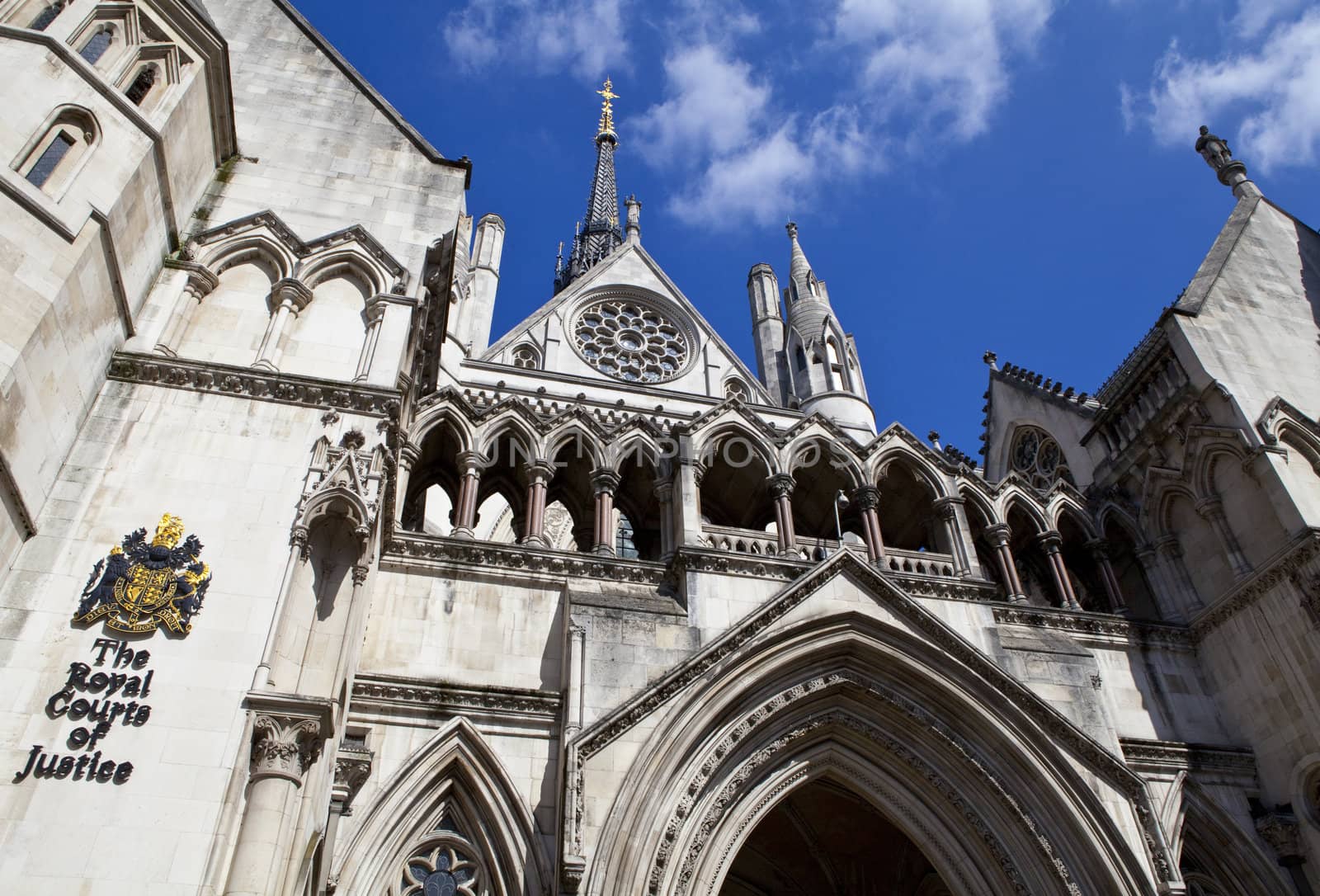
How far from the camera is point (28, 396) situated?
8.44m

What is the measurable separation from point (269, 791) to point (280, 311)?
20.1ft

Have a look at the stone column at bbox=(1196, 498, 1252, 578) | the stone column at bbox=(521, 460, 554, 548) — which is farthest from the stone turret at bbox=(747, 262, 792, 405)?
the stone column at bbox=(521, 460, 554, 548)

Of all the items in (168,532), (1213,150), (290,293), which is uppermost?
(1213,150)

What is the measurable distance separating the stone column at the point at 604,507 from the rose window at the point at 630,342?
10.3 meters

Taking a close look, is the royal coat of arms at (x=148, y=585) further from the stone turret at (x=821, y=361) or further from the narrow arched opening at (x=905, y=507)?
the stone turret at (x=821, y=361)

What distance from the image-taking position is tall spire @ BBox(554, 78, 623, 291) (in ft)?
185

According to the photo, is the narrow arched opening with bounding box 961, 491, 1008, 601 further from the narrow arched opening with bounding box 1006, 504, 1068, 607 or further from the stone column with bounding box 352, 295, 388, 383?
the stone column with bounding box 352, 295, 388, 383

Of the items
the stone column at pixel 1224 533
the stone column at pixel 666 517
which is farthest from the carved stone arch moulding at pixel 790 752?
the stone column at pixel 1224 533

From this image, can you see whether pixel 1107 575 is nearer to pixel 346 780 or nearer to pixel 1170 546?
pixel 1170 546

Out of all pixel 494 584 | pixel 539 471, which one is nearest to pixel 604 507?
pixel 539 471

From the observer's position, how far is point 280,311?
11.5 m

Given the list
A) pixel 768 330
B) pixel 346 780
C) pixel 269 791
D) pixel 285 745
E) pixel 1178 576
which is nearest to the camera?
pixel 269 791

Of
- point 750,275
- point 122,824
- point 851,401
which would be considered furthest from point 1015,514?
point 750,275

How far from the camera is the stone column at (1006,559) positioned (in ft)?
46.9
